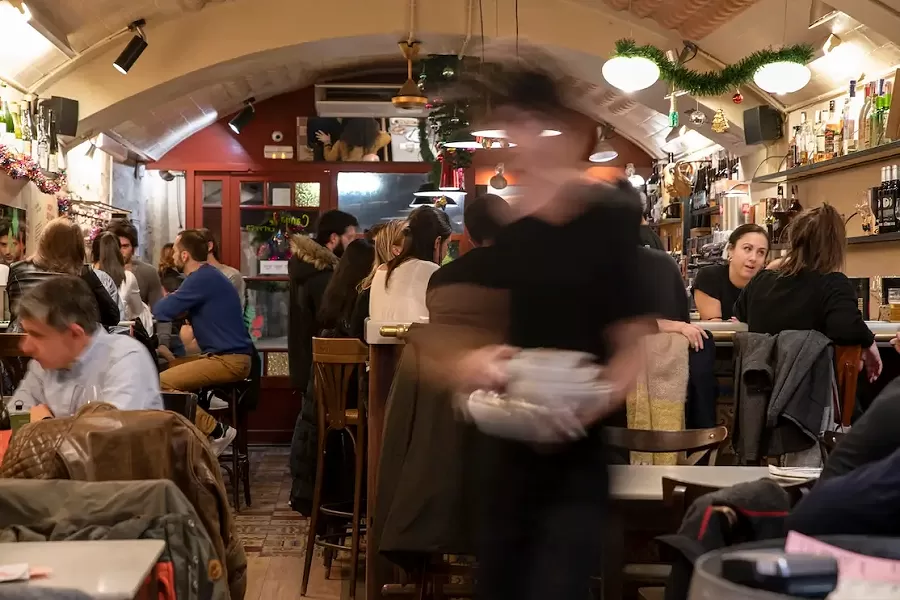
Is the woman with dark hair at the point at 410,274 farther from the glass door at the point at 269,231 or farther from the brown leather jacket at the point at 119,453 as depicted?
the glass door at the point at 269,231

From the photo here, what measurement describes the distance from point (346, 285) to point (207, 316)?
1019 mm

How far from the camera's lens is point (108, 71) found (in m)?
7.64

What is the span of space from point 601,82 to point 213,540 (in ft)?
22.9

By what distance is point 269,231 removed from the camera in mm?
10195

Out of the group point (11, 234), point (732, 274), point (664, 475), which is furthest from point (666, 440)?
point (11, 234)

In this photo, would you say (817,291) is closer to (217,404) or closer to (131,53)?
(217,404)


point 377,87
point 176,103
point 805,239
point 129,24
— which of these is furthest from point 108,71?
point 805,239

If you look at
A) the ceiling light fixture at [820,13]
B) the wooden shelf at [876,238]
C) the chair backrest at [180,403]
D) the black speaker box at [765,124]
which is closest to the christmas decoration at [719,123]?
the black speaker box at [765,124]

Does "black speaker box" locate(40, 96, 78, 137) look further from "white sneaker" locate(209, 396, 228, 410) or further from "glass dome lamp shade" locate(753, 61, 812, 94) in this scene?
"glass dome lamp shade" locate(753, 61, 812, 94)

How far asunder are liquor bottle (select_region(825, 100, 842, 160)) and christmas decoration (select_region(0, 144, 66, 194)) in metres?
4.91

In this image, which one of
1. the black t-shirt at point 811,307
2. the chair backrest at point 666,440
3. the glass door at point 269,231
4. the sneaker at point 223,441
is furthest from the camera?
the glass door at point 269,231

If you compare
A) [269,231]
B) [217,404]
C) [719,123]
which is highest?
[719,123]

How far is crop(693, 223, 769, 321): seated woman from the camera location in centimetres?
566

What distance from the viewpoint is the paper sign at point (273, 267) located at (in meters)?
10.2
